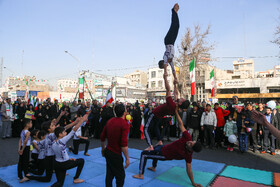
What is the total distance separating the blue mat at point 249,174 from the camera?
15.7ft

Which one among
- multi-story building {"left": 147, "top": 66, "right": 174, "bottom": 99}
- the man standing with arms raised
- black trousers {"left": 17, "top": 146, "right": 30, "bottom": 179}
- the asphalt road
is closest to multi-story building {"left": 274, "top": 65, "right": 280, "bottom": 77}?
multi-story building {"left": 147, "top": 66, "right": 174, "bottom": 99}

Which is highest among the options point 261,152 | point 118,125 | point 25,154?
point 118,125

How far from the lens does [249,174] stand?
521 cm

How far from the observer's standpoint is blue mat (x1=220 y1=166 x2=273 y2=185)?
15.7 feet

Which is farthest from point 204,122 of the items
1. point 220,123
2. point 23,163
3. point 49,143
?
point 23,163

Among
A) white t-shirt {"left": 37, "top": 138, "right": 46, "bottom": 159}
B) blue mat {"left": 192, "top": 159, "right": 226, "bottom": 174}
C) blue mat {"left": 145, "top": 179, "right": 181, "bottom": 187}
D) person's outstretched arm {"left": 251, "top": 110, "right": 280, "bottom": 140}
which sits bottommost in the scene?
blue mat {"left": 192, "top": 159, "right": 226, "bottom": 174}

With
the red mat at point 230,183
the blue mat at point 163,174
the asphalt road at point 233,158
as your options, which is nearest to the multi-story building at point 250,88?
the asphalt road at point 233,158

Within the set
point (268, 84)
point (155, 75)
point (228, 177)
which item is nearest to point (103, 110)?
point (228, 177)

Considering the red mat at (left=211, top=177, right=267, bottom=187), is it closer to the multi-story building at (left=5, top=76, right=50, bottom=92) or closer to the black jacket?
the black jacket

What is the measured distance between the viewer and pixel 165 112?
5.13m

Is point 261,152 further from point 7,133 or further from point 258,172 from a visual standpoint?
point 7,133

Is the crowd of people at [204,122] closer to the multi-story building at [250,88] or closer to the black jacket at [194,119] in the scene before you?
the black jacket at [194,119]

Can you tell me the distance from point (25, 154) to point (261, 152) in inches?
329

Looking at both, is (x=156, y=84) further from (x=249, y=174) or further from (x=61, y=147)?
(x=61, y=147)
